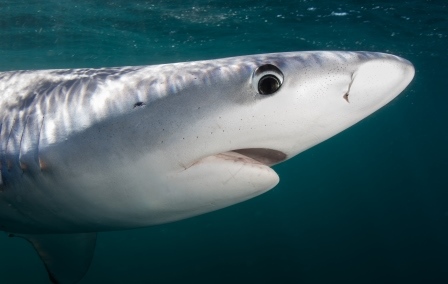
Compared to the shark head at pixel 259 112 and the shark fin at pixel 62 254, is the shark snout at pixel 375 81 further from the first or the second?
the shark fin at pixel 62 254

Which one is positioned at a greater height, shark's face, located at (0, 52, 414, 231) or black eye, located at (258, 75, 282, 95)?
black eye, located at (258, 75, 282, 95)

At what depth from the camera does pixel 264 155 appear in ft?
6.79

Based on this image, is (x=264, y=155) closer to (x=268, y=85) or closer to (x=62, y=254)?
(x=268, y=85)

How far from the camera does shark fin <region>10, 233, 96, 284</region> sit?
379 centimetres

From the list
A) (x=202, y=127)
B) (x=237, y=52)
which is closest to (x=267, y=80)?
(x=202, y=127)

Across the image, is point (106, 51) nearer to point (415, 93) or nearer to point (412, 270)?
point (412, 270)

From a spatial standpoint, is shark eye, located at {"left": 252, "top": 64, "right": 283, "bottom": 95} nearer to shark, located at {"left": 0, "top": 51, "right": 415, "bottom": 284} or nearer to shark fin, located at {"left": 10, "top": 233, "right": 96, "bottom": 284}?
shark, located at {"left": 0, "top": 51, "right": 415, "bottom": 284}

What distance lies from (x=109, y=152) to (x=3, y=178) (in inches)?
31.8

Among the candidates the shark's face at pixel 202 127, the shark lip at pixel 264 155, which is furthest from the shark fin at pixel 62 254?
the shark lip at pixel 264 155

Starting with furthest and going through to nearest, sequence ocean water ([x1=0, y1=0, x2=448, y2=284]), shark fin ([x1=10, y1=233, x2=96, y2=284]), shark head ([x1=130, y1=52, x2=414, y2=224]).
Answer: ocean water ([x1=0, y1=0, x2=448, y2=284]) < shark fin ([x1=10, y1=233, x2=96, y2=284]) < shark head ([x1=130, y1=52, x2=414, y2=224])

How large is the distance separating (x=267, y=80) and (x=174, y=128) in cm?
60

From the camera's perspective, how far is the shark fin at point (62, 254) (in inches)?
149

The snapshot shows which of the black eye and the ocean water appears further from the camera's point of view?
the ocean water

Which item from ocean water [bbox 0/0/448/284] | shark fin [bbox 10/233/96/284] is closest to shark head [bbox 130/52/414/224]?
shark fin [bbox 10/233/96/284]
